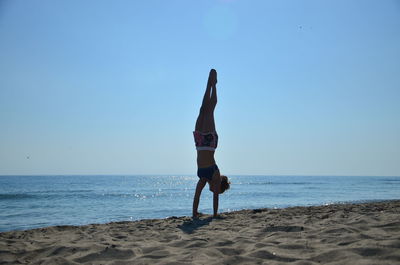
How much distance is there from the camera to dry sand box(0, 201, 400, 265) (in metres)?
2.66

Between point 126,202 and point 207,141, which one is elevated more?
point 207,141

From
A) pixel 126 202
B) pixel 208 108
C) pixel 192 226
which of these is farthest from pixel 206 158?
pixel 126 202

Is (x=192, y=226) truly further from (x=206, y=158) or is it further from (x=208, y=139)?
(x=208, y=139)

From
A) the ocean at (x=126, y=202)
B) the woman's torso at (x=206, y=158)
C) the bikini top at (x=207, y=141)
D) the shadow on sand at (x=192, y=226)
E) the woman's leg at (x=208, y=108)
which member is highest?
the woman's leg at (x=208, y=108)

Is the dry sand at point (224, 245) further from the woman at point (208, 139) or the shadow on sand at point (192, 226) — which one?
the woman at point (208, 139)

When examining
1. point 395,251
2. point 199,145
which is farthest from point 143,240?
point 395,251

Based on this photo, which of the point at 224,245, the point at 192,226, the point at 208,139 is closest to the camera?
the point at 224,245

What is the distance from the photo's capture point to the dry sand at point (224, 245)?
266 centimetres

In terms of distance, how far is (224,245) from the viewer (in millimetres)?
3215

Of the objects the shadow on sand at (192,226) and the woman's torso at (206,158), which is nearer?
the shadow on sand at (192,226)

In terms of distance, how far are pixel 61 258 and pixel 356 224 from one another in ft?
11.1

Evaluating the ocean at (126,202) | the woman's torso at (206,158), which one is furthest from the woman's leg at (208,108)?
the ocean at (126,202)

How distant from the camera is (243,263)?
2621 mm

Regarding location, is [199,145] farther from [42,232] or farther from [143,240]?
[42,232]
